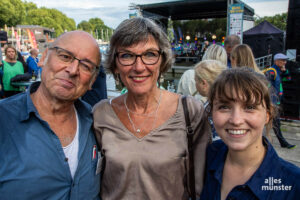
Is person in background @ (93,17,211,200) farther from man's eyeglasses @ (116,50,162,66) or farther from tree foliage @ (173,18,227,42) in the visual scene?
tree foliage @ (173,18,227,42)

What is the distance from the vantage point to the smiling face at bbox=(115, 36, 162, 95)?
4.92ft

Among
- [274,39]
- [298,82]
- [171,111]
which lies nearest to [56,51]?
[171,111]

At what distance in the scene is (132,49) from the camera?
4.91 feet

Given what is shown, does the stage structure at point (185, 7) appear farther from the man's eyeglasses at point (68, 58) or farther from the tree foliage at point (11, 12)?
the tree foliage at point (11, 12)

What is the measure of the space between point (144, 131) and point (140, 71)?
1.39 ft

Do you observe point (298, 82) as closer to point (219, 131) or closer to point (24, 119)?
point (219, 131)

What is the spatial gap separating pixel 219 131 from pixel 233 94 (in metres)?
0.24

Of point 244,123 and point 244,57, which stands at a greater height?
point 244,57

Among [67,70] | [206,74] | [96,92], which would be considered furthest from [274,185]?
[96,92]

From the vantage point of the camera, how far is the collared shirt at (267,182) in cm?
106

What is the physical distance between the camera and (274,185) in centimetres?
110

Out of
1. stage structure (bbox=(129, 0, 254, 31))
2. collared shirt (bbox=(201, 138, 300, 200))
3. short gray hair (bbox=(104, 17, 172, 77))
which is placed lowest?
collared shirt (bbox=(201, 138, 300, 200))

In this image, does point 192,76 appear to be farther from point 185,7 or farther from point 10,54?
point 185,7

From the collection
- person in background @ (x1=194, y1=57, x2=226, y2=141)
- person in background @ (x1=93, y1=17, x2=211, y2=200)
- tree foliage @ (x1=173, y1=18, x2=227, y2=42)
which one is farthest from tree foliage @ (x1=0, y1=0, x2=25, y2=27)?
person in background @ (x1=93, y1=17, x2=211, y2=200)
